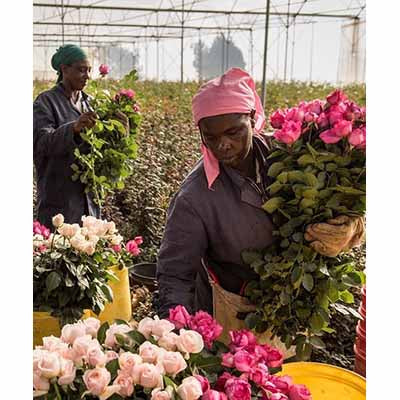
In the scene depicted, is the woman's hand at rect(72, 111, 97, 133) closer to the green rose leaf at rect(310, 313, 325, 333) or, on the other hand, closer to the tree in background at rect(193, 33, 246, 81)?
the green rose leaf at rect(310, 313, 325, 333)

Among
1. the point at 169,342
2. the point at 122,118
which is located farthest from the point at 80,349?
the point at 122,118

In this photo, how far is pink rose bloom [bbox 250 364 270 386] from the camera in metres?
0.81

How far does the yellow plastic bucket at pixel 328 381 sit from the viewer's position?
99 centimetres

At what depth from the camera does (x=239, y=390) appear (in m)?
0.76

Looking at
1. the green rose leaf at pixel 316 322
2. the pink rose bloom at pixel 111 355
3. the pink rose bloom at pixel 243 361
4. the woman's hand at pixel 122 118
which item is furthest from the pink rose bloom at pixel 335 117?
the woman's hand at pixel 122 118

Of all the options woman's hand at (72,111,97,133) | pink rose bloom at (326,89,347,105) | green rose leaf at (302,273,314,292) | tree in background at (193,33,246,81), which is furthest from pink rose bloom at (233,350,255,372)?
tree in background at (193,33,246,81)

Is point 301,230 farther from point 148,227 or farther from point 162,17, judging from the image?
point 162,17

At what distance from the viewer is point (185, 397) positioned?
728 mm

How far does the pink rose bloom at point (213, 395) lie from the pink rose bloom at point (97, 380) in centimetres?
14

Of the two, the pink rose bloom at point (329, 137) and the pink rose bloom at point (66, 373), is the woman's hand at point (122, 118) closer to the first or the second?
the pink rose bloom at point (329, 137)

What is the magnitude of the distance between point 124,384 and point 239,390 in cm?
17

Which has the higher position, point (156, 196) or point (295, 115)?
point (295, 115)

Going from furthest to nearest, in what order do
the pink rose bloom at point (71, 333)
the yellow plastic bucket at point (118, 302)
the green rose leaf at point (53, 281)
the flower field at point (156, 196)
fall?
the flower field at point (156, 196), the yellow plastic bucket at point (118, 302), the green rose leaf at point (53, 281), the pink rose bloom at point (71, 333)

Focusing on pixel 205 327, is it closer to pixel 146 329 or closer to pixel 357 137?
pixel 146 329
